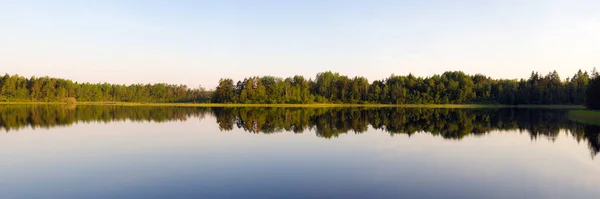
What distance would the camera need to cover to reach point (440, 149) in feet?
86.3

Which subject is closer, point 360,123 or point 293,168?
point 293,168

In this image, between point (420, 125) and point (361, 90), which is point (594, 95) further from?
point (361, 90)

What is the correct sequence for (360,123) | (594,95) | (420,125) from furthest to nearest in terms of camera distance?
1. (594,95)
2. (360,123)
3. (420,125)

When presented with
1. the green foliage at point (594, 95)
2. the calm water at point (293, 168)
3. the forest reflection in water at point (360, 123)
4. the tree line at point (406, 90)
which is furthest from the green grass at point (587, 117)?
the tree line at point (406, 90)

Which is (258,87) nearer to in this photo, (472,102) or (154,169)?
(472,102)

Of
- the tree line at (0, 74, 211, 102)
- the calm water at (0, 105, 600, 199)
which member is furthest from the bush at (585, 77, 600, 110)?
the tree line at (0, 74, 211, 102)

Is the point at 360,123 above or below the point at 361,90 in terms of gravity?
below

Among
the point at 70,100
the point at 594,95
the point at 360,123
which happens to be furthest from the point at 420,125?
the point at 70,100

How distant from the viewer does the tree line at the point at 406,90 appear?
493 feet

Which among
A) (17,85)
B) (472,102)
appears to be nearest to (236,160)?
(472,102)

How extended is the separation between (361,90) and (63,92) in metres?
135

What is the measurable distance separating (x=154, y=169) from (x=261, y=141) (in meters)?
12.3

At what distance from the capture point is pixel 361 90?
16950cm

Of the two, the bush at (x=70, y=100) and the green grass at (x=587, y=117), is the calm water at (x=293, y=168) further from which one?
the bush at (x=70, y=100)
